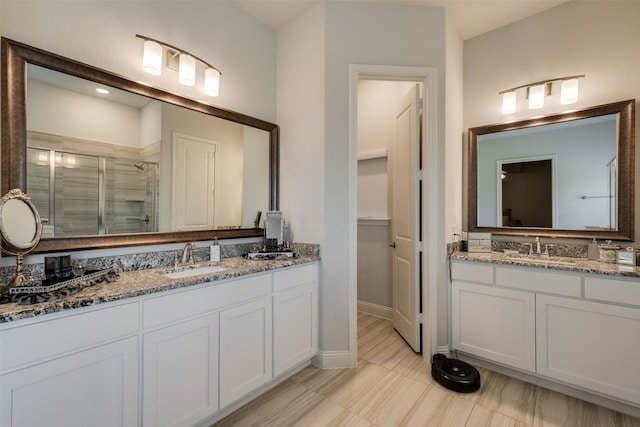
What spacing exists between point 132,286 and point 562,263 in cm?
270

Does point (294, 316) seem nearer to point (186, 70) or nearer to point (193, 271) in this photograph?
point (193, 271)

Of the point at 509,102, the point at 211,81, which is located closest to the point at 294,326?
the point at 211,81

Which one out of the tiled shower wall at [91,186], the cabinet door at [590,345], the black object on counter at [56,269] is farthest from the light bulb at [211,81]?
the cabinet door at [590,345]

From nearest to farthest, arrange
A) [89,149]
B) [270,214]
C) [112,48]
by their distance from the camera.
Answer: [89,149] → [112,48] → [270,214]

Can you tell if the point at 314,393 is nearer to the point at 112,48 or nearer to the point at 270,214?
the point at 270,214

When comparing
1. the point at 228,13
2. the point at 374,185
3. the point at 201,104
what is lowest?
the point at 374,185

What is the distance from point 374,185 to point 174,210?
7.45ft

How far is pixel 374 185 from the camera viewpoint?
3.41 metres

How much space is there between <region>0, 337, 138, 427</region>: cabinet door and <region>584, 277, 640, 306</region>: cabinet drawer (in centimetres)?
266

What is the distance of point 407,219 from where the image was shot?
8.51ft

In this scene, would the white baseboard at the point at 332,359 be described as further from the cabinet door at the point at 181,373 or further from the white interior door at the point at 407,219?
the cabinet door at the point at 181,373

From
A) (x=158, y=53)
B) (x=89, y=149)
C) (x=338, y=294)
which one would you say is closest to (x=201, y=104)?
(x=158, y=53)

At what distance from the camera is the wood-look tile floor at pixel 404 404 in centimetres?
168

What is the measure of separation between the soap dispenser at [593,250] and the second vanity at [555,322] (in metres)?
0.16
